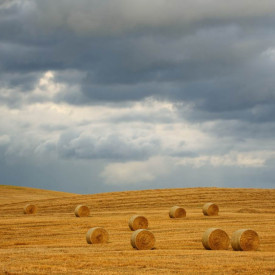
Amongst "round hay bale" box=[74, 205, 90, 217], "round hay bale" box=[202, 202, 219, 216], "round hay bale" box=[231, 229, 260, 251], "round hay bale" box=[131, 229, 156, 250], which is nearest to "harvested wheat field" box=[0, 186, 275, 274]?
"round hay bale" box=[231, 229, 260, 251]

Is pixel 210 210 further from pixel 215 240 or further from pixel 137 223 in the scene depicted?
pixel 215 240

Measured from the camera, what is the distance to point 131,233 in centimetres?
2672

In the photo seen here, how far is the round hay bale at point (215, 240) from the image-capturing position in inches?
811

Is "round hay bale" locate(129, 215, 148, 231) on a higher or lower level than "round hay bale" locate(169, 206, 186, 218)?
lower

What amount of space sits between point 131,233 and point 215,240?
6.88 m

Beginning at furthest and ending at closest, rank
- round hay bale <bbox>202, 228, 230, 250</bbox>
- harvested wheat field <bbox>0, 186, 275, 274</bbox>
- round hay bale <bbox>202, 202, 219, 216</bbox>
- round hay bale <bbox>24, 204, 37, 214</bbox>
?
1. round hay bale <bbox>24, 204, 37, 214</bbox>
2. round hay bale <bbox>202, 202, 219, 216</bbox>
3. round hay bale <bbox>202, 228, 230, 250</bbox>
4. harvested wheat field <bbox>0, 186, 275, 274</bbox>

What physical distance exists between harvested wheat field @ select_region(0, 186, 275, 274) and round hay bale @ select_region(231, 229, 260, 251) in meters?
0.30

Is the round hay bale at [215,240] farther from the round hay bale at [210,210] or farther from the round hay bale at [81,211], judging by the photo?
the round hay bale at [81,211]

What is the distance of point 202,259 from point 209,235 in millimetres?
3601

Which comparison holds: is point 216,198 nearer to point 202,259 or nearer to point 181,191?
Result: point 181,191

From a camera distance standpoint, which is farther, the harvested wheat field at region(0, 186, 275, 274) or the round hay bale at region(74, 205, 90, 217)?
the round hay bale at region(74, 205, 90, 217)

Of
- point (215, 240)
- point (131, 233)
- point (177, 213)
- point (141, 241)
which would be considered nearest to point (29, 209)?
point (177, 213)

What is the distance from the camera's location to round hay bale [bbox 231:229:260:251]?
20328 mm

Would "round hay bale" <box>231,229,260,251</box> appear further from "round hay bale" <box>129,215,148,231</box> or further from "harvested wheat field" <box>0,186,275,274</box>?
"round hay bale" <box>129,215,148,231</box>
